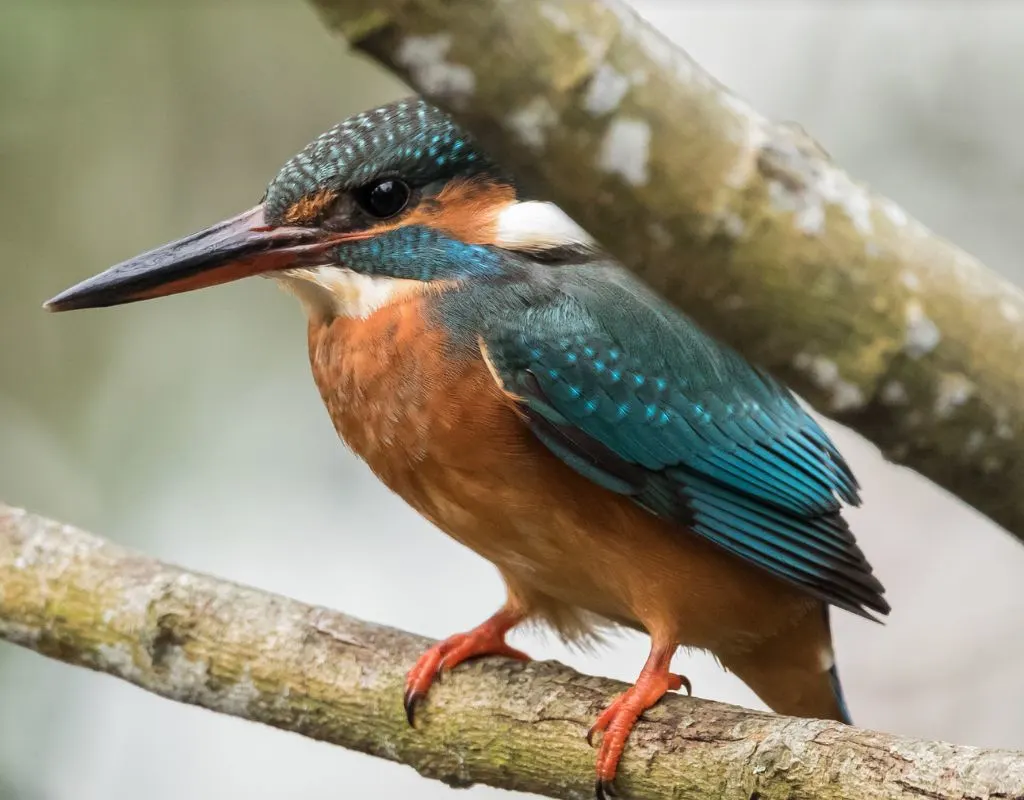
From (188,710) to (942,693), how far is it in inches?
84.0

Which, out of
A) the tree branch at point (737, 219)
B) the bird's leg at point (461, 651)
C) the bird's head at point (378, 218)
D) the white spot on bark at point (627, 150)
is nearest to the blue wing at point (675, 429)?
the bird's head at point (378, 218)

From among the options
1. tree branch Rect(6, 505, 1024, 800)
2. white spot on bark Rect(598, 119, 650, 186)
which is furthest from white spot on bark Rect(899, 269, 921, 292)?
tree branch Rect(6, 505, 1024, 800)

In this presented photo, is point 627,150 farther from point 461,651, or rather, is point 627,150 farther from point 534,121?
point 461,651

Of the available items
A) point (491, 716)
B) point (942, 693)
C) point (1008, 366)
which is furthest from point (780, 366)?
point (942, 693)

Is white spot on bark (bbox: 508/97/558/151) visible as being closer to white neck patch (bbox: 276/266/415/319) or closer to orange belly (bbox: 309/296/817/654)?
orange belly (bbox: 309/296/817/654)

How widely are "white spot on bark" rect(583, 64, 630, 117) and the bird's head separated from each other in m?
1.02

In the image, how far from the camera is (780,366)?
2.78 ft

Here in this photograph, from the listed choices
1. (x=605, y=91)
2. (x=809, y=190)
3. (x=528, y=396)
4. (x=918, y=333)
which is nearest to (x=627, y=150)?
(x=605, y=91)

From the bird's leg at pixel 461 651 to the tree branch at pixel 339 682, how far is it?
0.02 m

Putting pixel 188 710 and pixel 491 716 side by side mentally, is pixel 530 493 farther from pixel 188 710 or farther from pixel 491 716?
pixel 188 710

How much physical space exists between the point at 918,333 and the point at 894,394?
0.16 feet

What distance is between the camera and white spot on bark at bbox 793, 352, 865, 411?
837 mm

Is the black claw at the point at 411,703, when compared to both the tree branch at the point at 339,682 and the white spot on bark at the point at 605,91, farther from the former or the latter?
the white spot on bark at the point at 605,91

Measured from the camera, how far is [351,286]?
5.93 ft
